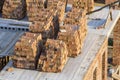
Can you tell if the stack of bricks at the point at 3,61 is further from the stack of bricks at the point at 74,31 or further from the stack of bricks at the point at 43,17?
the stack of bricks at the point at 74,31

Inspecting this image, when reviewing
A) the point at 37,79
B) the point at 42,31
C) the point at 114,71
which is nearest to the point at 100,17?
the point at 114,71

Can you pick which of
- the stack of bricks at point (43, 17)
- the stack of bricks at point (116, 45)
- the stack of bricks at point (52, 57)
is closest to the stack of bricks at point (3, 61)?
the stack of bricks at point (43, 17)

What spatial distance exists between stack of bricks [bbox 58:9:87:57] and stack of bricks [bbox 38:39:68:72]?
0.95m

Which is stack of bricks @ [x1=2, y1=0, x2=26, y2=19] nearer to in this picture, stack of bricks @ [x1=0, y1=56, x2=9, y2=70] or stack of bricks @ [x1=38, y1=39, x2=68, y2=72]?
stack of bricks @ [x1=0, y1=56, x2=9, y2=70]

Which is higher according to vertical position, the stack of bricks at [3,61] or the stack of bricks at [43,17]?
the stack of bricks at [43,17]

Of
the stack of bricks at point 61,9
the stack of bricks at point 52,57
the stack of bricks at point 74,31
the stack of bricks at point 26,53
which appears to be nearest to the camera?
the stack of bricks at point 52,57

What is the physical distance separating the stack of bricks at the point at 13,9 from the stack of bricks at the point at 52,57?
628 centimetres

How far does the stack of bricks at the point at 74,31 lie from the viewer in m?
23.2

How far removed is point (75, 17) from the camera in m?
25.2

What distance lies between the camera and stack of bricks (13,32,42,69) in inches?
874

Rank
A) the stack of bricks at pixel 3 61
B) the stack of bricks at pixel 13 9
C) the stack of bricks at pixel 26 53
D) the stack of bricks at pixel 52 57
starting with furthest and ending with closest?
the stack of bricks at pixel 13 9 → the stack of bricks at pixel 3 61 → the stack of bricks at pixel 26 53 → the stack of bricks at pixel 52 57

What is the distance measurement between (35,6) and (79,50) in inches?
191

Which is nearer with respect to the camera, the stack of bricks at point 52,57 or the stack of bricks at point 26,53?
the stack of bricks at point 52,57

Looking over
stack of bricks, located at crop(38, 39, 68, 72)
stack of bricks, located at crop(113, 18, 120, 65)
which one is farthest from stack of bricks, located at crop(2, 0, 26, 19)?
stack of bricks, located at crop(38, 39, 68, 72)
